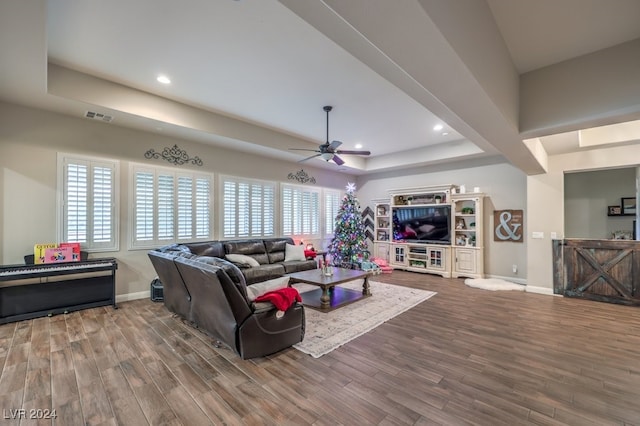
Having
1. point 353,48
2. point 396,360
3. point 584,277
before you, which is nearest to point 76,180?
point 353,48

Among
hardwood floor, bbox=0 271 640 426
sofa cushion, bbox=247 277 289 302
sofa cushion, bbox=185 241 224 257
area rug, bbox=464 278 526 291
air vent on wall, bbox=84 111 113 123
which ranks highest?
air vent on wall, bbox=84 111 113 123

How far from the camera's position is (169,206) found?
5504 mm

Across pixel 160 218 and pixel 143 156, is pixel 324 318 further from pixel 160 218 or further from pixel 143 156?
pixel 143 156

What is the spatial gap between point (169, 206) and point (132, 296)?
5.82 feet

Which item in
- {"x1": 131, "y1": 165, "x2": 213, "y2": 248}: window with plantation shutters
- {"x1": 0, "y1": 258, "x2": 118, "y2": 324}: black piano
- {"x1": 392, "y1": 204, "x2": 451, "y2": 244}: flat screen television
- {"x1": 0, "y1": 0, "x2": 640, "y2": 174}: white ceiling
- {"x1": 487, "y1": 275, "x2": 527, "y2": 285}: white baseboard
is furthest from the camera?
{"x1": 392, "y1": 204, "x2": 451, "y2": 244}: flat screen television

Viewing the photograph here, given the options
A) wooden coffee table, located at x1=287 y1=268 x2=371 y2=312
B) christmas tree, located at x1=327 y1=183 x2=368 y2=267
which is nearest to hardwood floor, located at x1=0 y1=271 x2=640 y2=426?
wooden coffee table, located at x1=287 y1=268 x2=371 y2=312

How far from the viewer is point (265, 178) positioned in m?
7.10

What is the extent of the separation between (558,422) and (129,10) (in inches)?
197

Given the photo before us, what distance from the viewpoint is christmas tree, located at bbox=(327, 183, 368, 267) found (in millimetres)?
7566

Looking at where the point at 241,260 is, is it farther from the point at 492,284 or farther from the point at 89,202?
the point at 492,284

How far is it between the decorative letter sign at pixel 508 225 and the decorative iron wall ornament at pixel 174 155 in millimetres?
7201

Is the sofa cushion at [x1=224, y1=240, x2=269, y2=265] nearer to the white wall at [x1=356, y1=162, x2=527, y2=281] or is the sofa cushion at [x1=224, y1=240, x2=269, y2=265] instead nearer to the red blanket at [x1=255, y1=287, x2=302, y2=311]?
the red blanket at [x1=255, y1=287, x2=302, y2=311]

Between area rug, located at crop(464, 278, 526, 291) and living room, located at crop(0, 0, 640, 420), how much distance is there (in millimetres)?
285

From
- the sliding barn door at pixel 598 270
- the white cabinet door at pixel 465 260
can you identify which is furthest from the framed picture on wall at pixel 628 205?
the white cabinet door at pixel 465 260
